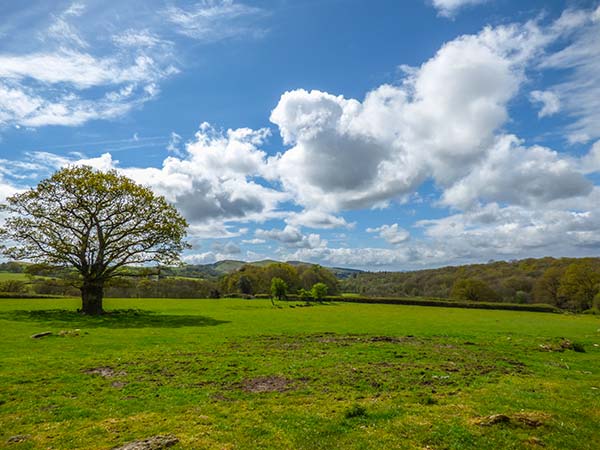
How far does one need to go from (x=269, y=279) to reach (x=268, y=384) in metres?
115

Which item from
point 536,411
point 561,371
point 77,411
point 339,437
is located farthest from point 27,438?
point 561,371

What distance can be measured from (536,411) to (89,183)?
1758 inches

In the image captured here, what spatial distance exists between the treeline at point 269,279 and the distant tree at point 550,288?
6858cm

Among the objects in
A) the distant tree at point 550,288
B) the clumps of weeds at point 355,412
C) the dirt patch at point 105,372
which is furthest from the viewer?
the distant tree at point 550,288

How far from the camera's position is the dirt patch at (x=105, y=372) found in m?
16.0

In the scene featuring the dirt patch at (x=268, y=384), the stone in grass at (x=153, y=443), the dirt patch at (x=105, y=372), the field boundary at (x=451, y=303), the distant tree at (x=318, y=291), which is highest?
the stone in grass at (x=153, y=443)

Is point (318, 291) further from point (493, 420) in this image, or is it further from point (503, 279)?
point (493, 420)

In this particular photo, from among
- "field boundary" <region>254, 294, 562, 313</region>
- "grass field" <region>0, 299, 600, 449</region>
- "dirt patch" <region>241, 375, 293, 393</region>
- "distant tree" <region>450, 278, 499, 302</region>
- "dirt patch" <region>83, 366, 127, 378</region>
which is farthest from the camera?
"distant tree" <region>450, 278, 499, 302</region>

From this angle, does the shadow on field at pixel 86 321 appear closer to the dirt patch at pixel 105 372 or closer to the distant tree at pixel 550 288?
the dirt patch at pixel 105 372

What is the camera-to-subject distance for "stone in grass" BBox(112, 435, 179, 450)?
8.61 metres

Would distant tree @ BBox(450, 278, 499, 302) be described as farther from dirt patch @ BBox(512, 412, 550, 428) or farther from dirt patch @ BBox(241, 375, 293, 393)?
dirt patch @ BBox(512, 412, 550, 428)

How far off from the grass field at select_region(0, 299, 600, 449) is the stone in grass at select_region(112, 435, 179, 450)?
0.35 metres

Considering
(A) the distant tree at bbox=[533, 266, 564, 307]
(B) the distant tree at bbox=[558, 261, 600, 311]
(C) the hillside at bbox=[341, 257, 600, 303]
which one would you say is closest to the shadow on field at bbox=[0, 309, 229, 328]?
(B) the distant tree at bbox=[558, 261, 600, 311]

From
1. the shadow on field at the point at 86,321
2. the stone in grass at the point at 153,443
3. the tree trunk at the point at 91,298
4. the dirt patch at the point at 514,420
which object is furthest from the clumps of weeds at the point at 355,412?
→ the tree trunk at the point at 91,298
